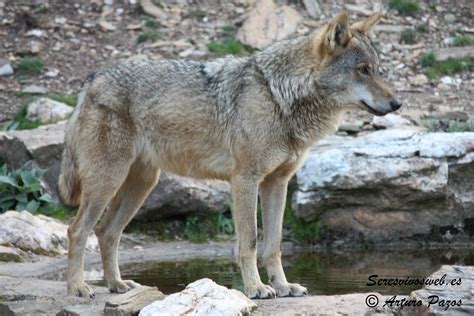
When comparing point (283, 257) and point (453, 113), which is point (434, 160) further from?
point (453, 113)

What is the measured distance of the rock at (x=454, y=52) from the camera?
15.3m

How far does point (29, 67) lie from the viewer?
15117mm

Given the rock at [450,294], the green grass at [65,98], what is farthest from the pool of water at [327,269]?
the green grass at [65,98]

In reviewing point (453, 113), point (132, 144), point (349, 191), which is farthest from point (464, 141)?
point (132, 144)

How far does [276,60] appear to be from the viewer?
751 cm

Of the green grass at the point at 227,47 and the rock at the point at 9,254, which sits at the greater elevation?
the green grass at the point at 227,47

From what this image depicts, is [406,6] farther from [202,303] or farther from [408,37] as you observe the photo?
[202,303]

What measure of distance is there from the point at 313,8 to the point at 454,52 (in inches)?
97.6

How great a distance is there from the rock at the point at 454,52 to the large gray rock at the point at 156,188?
229 inches

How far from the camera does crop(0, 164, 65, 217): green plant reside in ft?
35.2

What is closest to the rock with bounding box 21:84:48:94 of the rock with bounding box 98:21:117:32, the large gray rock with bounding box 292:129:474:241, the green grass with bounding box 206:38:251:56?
the rock with bounding box 98:21:117:32

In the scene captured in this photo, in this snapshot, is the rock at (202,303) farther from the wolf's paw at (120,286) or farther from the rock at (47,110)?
the rock at (47,110)

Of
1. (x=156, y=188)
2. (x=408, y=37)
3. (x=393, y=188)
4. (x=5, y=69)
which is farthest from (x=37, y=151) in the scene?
(x=408, y=37)

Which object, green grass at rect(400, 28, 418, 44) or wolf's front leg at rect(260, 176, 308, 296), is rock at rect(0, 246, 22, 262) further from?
green grass at rect(400, 28, 418, 44)
